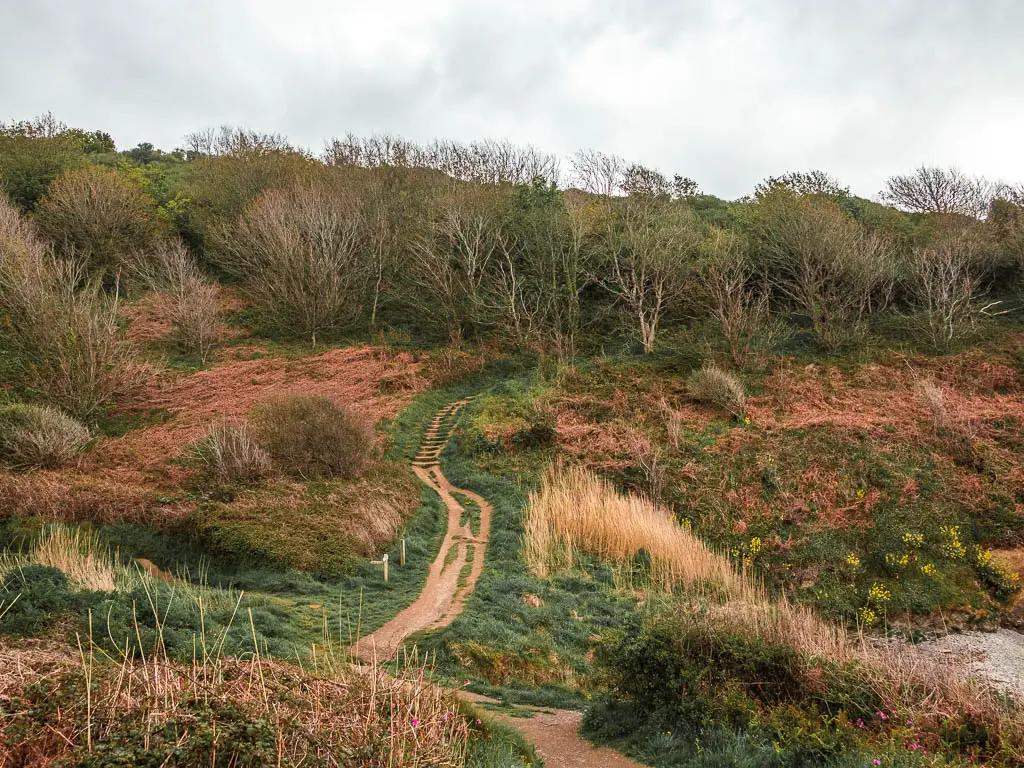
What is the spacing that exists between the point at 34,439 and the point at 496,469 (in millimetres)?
13329

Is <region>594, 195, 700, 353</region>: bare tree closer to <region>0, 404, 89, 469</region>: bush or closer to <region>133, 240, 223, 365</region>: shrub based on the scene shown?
<region>133, 240, 223, 365</region>: shrub

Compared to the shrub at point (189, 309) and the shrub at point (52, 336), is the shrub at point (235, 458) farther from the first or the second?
the shrub at point (189, 309)

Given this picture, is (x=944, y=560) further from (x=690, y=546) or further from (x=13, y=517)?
(x=13, y=517)

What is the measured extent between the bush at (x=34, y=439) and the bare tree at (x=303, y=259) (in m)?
15.4

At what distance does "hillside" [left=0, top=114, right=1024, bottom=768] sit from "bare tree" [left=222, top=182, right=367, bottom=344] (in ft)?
0.79

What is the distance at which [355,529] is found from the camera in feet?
46.6

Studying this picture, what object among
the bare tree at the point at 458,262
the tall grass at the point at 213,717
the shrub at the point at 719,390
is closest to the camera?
the tall grass at the point at 213,717

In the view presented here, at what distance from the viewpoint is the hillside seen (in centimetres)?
575

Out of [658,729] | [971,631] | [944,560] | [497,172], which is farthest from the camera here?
[497,172]

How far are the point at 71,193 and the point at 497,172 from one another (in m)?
26.5

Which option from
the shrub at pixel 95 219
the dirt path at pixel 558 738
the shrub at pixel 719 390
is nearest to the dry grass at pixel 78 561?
the dirt path at pixel 558 738

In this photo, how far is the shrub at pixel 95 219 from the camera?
35625 mm

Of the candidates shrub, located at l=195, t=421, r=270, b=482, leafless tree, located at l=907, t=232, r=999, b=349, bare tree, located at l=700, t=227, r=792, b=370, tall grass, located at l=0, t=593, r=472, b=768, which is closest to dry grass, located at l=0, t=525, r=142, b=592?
shrub, located at l=195, t=421, r=270, b=482

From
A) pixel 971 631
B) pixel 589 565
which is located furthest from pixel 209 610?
pixel 971 631
